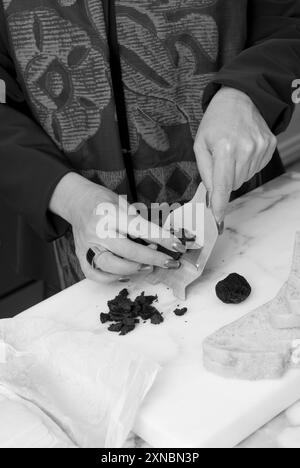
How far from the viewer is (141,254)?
1.11m

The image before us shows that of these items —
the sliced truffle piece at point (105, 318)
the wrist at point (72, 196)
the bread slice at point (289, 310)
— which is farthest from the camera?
the wrist at point (72, 196)

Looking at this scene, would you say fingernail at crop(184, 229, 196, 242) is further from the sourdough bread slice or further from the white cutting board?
the sourdough bread slice

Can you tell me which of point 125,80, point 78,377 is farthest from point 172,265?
point 125,80

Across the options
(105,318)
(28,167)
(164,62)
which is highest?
(164,62)

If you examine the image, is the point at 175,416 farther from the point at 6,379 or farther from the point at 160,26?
the point at 160,26

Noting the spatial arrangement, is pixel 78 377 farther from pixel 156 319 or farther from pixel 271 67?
pixel 271 67

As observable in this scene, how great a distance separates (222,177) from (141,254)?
18cm

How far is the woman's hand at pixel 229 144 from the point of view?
3.67 feet

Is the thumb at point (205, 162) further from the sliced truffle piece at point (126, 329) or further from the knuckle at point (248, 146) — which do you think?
the sliced truffle piece at point (126, 329)

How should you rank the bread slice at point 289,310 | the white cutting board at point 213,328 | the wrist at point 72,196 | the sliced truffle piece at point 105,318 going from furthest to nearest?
the wrist at point 72,196
the sliced truffle piece at point 105,318
the bread slice at point 289,310
the white cutting board at point 213,328

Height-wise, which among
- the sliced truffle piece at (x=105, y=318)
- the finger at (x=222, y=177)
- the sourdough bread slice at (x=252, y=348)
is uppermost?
the finger at (x=222, y=177)

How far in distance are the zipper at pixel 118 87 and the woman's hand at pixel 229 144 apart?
19cm

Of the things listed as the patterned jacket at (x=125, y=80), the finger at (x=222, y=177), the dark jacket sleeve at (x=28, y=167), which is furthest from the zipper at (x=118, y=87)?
the finger at (x=222, y=177)

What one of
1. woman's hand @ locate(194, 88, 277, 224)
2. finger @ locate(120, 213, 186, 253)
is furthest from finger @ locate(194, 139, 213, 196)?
finger @ locate(120, 213, 186, 253)
